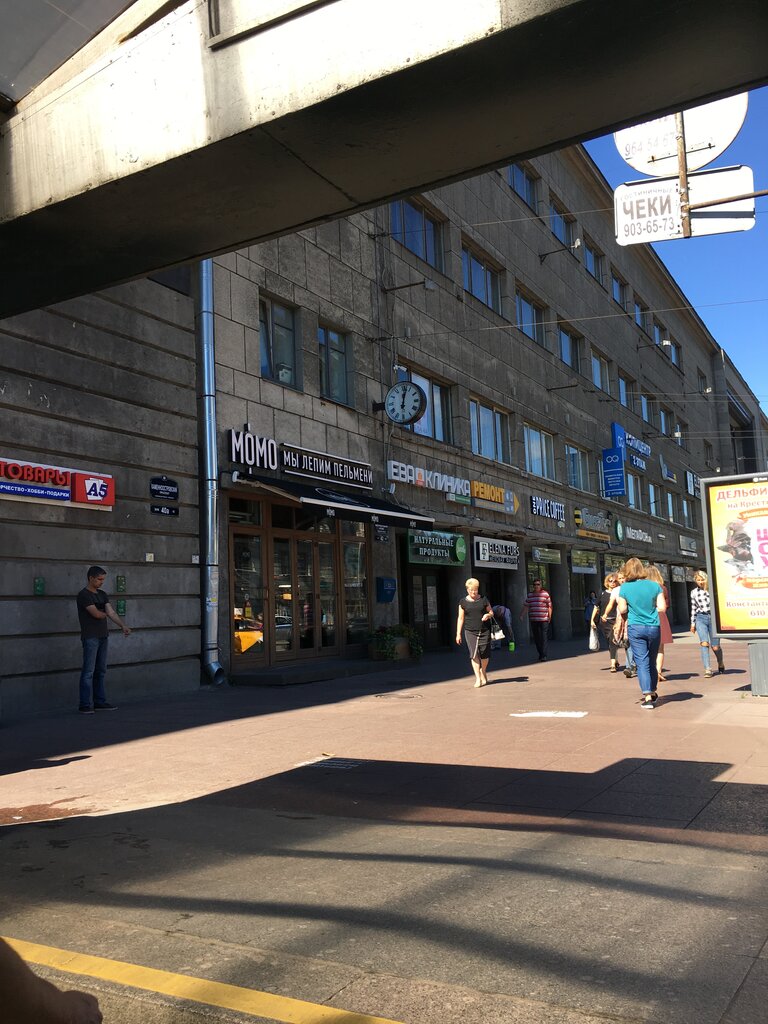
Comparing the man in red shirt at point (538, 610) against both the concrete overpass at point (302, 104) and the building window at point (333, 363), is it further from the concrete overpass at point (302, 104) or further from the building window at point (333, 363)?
the concrete overpass at point (302, 104)

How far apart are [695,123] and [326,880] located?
325 inches

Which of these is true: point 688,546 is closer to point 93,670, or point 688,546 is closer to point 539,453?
point 539,453

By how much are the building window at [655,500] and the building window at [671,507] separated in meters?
1.65

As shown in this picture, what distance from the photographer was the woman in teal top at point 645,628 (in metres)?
10.8

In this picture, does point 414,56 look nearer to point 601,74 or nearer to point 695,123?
point 601,74

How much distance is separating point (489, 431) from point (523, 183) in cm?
1013

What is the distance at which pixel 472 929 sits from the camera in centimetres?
385

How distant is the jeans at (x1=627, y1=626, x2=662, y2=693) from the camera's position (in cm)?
1084

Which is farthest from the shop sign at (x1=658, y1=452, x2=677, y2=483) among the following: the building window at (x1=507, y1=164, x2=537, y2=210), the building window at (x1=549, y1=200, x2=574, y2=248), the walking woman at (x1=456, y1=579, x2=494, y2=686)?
the walking woman at (x1=456, y1=579, x2=494, y2=686)

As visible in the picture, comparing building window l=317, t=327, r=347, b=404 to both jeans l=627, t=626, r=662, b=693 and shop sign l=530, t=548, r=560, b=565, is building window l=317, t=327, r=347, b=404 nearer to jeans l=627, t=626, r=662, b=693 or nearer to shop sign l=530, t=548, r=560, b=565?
jeans l=627, t=626, r=662, b=693

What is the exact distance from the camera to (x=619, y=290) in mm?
42875

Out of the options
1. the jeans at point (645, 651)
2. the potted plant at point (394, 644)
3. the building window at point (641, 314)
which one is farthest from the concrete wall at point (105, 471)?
the building window at point (641, 314)

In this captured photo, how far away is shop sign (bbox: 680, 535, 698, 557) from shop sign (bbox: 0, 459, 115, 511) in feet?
141

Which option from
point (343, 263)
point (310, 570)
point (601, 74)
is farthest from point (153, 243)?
point (343, 263)
